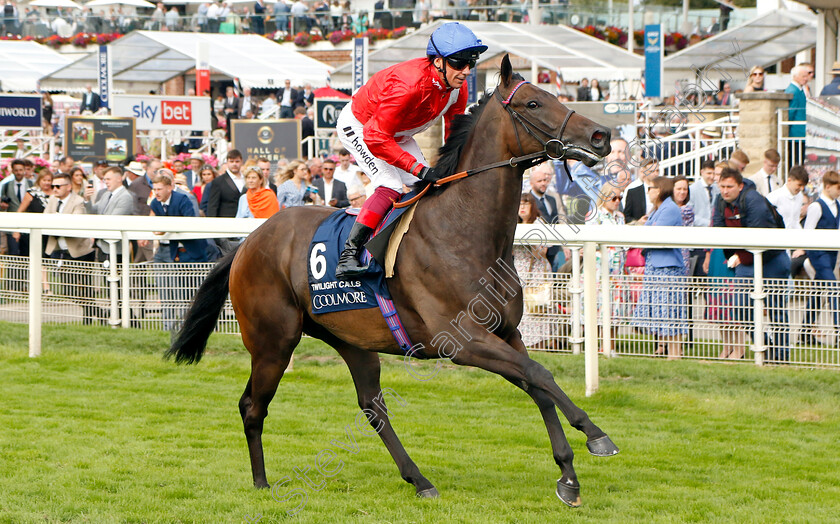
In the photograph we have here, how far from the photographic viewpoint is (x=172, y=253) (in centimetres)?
900

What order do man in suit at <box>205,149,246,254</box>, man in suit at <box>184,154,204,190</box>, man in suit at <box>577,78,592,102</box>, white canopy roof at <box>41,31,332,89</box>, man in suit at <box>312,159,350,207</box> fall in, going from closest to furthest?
man in suit at <box>205,149,246,254</box> < man in suit at <box>312,159,350,207</box> < man in suit at <box>184,154,204,190</box> < man in suit at <box>577,78,592,102</box> < white canopy roof at <box>41,31,332,89</box>

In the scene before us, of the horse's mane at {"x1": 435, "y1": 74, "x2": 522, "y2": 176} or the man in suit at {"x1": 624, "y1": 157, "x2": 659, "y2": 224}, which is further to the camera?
the man in suit at {"x1": 624, "y1": 157, "x2": 659, "y2": 224}

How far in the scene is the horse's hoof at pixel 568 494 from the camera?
4246 mm

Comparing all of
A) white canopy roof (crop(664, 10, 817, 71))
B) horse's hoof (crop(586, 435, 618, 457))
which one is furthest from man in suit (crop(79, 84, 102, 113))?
horse's hoof (crop(586, 435, 618, 457))

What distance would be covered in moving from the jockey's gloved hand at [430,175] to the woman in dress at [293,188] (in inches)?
240

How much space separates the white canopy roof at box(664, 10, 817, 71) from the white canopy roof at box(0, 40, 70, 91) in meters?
15.7

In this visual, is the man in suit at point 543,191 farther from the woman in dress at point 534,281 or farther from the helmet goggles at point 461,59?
the helmet goggles at point 461,59

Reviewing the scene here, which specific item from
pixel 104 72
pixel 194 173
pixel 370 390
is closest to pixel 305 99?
pixel 104 72

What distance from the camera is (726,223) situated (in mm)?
8008

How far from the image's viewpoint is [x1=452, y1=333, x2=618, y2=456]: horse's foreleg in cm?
408

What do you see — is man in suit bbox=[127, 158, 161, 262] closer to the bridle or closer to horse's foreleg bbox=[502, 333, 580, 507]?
the bridle

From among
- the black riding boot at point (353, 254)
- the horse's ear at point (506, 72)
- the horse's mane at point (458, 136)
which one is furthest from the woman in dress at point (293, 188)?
the horse's ear at point (506, 72)

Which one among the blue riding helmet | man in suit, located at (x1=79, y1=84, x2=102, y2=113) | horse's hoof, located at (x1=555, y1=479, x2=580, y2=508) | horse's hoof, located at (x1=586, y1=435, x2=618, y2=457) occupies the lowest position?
horse's hoof, located at (x1=555, y1=479, x2=580, y2=508)

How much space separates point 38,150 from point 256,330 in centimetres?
1629
